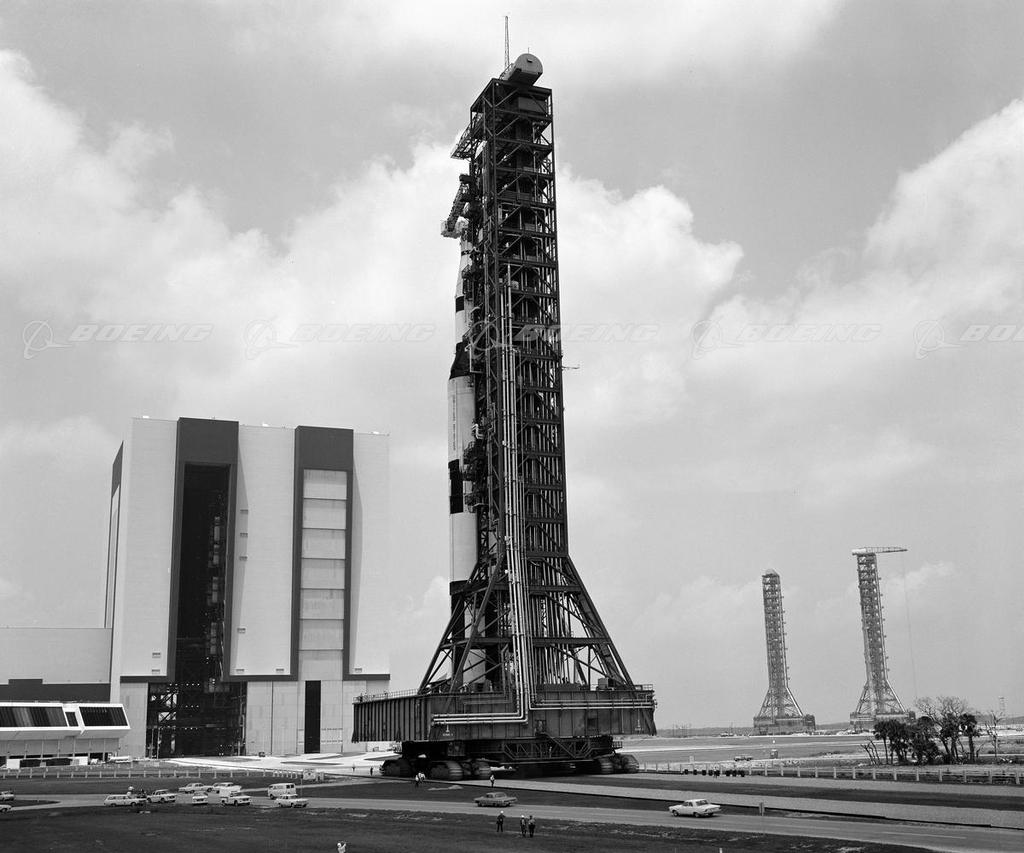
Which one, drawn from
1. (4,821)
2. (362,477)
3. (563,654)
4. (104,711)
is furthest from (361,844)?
(362,477)

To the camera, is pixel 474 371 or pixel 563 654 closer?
pixel 563 654

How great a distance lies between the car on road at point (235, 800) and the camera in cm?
5550

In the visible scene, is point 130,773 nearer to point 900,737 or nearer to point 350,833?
point 350,833

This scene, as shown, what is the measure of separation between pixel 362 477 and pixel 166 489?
21379mm

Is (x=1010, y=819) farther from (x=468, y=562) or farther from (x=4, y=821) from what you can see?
(x=468, y=562)

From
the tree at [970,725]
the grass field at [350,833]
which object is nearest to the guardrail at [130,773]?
the grass field at [350,833]

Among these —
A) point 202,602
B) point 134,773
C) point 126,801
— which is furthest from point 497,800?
point 202,602

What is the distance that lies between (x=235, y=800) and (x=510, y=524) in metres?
30.0

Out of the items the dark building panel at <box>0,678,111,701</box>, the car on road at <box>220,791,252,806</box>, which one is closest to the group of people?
the car on road at <box>220,791,252,806</box>

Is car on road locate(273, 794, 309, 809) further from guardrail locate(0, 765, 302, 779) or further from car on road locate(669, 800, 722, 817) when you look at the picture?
guardrail locate(0, 765, 302, 779)

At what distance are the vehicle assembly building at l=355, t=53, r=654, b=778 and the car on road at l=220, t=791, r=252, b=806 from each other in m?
17.1

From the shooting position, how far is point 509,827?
40.8m

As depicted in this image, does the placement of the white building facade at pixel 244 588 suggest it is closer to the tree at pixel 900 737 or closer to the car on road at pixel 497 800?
the tree at pixel 900 737

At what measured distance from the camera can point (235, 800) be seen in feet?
182
